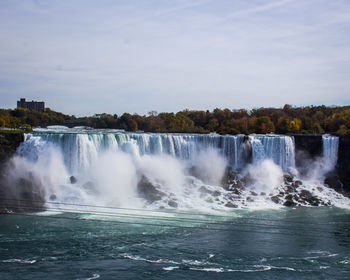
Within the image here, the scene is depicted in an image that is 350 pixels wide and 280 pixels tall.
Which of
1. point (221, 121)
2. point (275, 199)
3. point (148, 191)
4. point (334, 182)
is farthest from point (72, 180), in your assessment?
point (221, 121)

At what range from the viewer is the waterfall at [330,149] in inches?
1705

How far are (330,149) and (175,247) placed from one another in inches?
1035

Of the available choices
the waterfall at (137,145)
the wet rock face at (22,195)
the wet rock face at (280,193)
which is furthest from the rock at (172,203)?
the wet rock face at (22,195)

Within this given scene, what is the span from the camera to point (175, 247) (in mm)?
22703

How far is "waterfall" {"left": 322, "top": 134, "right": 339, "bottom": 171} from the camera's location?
43312 millimetres

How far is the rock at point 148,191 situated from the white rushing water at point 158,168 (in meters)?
0.02

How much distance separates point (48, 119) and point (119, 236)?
44.8 meters

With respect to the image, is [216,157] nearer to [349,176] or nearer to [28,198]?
[349,176]

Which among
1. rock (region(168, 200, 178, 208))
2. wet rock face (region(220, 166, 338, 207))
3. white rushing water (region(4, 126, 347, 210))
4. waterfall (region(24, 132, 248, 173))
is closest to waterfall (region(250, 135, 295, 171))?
white rushing water (region(4, 126, 347, 210))

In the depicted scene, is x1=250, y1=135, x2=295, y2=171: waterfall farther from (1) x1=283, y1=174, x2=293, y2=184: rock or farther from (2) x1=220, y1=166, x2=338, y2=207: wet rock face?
(2) x1=220, y1=166, x2=338, y2=207: wet rock face

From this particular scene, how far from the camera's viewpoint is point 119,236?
2436 cm

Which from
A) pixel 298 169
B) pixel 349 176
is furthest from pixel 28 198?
pixel 349 176

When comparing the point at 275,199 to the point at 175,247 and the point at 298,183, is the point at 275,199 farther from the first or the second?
the point at 175,247

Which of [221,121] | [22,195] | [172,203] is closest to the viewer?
[22,195]
